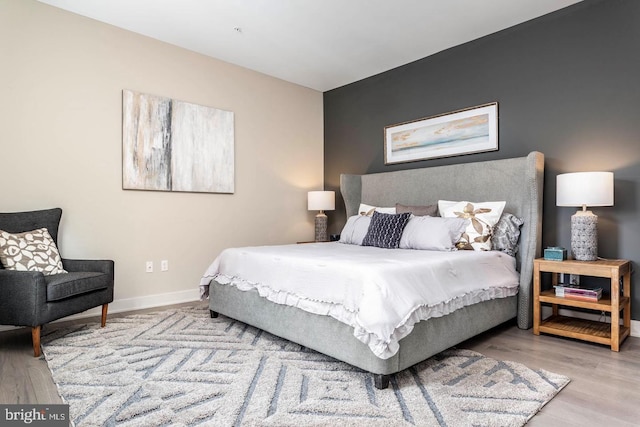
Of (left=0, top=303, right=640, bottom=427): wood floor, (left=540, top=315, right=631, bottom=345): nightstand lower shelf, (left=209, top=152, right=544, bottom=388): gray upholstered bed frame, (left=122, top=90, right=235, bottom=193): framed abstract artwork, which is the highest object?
(left=122, top=90, right=235, bottom=193): framed abstract artwork

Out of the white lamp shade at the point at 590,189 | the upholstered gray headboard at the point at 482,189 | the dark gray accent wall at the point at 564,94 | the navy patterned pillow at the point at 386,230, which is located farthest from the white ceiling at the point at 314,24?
the navy patterned pillow at the point at 386,230

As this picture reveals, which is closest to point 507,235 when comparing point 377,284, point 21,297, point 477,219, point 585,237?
point 477,219

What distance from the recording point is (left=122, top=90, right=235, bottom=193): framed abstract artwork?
12.1ft

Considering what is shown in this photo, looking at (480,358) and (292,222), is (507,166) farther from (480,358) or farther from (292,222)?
(292,222)

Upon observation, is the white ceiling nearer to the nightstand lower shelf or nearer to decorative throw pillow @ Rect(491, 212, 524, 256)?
decorative throw pillow @ Rect(491, 212, 524, 256)

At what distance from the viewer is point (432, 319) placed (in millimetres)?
2227

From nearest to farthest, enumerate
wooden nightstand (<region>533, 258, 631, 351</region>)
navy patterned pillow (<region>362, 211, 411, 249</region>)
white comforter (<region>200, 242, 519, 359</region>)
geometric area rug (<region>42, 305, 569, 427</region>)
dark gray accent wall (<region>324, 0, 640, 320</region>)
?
geometric area rug (<region>42, 305, 569, 427</region>)
white comforter (<region>200, 242, 519, 359</region>)
wooden nightstand (<region>533, 258, 631, 351</region>)
dark gray accent wall (<region>324, 0, 640, 320</region>)
navy patterned pillow (<region>362, 211, 411, 249</region>)

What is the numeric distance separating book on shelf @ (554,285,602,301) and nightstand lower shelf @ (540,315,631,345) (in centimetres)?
24

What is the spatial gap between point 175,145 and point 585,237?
381cm

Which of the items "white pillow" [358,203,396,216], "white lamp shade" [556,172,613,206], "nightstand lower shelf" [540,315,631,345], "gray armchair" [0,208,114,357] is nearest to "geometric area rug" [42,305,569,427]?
"gray armchair" [0,208,114,357]

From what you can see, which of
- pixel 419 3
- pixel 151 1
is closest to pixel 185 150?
pixel 151 1

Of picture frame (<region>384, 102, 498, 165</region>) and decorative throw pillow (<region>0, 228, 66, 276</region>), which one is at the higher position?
picture frame (<region>384, 102, 498, 165</region>)

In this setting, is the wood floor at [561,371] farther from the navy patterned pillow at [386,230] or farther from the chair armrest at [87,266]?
the navy patterned pillow at [386,230]

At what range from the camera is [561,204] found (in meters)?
2.94
